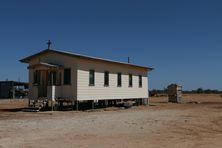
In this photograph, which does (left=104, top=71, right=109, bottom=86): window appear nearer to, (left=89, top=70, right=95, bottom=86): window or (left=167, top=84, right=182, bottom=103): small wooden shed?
(left=89, top=70, right=95, bottom=86): window

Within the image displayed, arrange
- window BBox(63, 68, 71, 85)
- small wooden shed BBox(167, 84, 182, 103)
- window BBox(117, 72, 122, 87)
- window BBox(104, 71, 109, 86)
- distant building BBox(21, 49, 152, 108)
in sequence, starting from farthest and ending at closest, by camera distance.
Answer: small wooden shed BBox(167, 84, 182, 103), window BBox(117, 72, 122, 87), window BBox(104, 71, 109, 86), window BBox(63, 68, 71, 85), distant building BBox(21, 49, 152, 108)

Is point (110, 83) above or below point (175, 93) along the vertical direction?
above

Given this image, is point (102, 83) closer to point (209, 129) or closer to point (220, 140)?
point (209, 129)

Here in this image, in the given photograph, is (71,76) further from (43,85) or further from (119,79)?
(119,79)

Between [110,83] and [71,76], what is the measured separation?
187 inches

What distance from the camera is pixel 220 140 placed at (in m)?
11.8

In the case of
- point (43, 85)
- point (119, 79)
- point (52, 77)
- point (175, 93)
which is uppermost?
point (119, 79)

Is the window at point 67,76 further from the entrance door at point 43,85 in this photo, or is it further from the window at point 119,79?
the window at point 119,79

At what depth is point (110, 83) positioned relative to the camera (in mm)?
30625

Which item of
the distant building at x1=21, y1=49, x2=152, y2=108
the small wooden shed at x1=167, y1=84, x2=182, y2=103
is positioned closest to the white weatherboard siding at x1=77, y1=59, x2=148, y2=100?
the distant building at x1=21, y1=49, x2=152, y2=108

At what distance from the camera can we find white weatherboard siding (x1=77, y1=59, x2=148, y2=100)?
27.2 m

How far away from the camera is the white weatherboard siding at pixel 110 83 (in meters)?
27.2

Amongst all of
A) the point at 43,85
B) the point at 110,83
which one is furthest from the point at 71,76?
the point at 110,83

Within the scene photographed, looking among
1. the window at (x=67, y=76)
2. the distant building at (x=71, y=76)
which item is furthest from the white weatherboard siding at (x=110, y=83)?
the window at (x=67, y=76)
